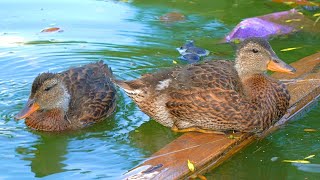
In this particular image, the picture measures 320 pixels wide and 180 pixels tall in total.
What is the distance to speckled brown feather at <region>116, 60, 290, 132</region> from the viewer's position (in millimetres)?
6426

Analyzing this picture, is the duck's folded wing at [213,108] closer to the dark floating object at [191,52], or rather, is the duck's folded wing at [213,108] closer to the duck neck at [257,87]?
the duck neck at [257,87]

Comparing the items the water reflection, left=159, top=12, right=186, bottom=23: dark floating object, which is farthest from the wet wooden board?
left=159, top=12, right=186, bottom=23: dark floating object


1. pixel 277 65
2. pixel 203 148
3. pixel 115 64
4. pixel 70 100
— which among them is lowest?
pixel 203 148

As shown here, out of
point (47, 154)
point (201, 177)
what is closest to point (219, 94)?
point (201, 177)

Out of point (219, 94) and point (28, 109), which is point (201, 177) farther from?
point (28, 109)

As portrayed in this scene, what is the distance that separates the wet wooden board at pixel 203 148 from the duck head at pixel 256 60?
582 mm

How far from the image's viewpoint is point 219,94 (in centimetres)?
643

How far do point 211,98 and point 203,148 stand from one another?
1.73ft

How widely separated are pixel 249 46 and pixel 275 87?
1.51 feet

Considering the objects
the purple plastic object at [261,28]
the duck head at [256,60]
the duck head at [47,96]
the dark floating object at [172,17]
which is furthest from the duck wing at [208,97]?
the dark floating object at [172,17]

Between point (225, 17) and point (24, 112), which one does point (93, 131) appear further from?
point (225, 17)

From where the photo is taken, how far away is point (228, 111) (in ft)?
21.0

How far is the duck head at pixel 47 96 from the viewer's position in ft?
22.8

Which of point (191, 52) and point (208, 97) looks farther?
point (191, 52)
